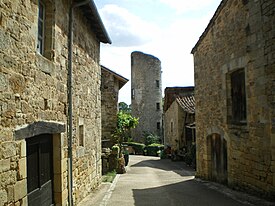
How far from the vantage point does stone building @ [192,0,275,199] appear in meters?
6.82

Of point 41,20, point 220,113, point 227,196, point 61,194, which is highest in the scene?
point 41,20

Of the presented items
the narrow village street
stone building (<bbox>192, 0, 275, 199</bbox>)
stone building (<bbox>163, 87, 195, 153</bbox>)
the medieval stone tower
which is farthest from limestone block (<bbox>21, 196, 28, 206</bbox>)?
the medieval stone tower

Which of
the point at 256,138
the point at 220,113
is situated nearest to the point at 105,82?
the point at 220,113

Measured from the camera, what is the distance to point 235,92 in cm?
907

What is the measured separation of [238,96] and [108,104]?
8.73 m

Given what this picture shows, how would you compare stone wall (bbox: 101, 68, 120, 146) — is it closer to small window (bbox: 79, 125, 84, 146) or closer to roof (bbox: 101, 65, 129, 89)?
roof (bbox: 101, 65, 129, 89)

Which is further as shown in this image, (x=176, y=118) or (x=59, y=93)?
(x=176, y=118)

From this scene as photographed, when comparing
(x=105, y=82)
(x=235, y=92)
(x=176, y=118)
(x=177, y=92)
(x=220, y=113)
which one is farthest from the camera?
(x=177, y=92)

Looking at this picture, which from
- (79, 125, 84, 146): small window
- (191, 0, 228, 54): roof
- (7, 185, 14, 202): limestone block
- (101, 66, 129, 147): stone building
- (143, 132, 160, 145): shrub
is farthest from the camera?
(143, 132, 160, 145): shrub

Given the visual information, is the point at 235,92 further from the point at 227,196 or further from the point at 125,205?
the point at 125,205

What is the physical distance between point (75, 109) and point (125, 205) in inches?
102

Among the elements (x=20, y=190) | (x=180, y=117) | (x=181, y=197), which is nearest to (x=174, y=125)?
(x=180, y=117)

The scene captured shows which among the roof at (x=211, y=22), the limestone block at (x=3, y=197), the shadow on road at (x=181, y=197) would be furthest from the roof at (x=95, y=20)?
the shadow on road at (x=181, y=197)

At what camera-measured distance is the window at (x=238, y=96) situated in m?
8.55
